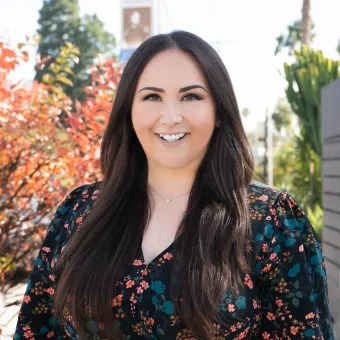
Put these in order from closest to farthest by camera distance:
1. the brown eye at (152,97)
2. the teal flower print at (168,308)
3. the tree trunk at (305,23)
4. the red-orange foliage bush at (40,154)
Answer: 1. the teal flower print at (168,308)
2. the brown eye at (152,97)
3. the red-orange foliage bush at (40,154)
4. the tree trunk at (305,23)

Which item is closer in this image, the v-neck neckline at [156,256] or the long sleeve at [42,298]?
the v-neck neckline at [156,256]

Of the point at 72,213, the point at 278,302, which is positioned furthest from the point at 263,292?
the point at 72,213

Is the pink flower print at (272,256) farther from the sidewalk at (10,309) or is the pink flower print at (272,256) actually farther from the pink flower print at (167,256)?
the sidewalk at (10,309)

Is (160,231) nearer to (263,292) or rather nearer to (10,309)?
(263,292)

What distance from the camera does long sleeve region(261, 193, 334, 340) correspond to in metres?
1.73

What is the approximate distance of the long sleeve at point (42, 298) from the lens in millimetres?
1989

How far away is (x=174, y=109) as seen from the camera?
178 centimetres

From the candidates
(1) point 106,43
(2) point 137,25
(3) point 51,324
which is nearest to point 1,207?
(3) point 51,324

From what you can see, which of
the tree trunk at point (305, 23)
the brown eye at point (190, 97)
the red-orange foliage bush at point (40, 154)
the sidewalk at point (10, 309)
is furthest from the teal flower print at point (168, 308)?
the tree trunk at point (305, 23)

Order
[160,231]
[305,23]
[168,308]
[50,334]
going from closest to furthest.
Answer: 1. [168,308]
2. [160,231]
3. [50,334]
4. [305,23]

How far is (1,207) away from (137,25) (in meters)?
5.55

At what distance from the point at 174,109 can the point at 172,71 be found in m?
0.12

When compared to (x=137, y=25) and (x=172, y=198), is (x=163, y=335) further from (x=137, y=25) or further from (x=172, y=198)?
(x=137, y=25)

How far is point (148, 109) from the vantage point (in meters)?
1.83
